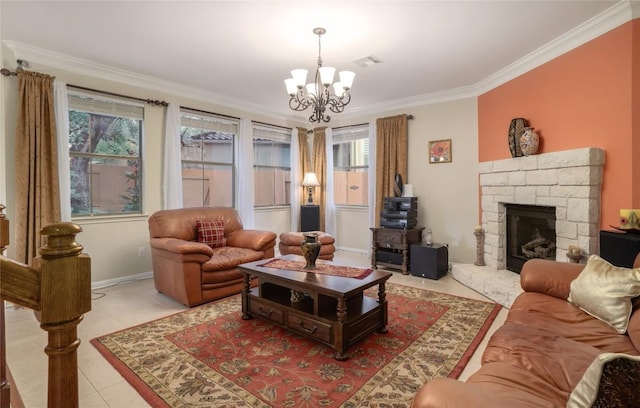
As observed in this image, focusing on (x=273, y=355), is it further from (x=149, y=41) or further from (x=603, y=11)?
(x=603, y=11)

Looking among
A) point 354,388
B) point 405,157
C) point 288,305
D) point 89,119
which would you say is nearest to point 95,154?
point 89,119

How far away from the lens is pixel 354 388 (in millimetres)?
1860

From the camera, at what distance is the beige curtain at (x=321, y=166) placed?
602 centimetres

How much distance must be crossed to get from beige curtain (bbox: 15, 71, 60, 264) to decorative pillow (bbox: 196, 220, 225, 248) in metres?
1.42

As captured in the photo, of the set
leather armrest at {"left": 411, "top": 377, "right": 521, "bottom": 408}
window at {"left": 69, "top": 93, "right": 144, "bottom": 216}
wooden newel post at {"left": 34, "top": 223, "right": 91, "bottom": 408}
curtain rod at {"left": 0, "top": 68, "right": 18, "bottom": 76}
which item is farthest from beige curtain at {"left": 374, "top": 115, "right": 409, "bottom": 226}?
wooden newel post at {"left": 34, "top": 223, "right": 91, "bottom": 408}

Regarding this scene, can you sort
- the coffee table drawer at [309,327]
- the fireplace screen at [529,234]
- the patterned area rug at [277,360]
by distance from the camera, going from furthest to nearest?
1. the fireplace screen at [529,234]
2. the coffee table drawer at [309,327]
3. the patterned area rug at [277,360]

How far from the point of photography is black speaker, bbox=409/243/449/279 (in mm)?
4105

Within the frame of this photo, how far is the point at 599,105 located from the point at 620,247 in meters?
1.28

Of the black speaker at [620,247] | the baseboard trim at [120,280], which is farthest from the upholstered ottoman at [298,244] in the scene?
the black speaker at [620,247]

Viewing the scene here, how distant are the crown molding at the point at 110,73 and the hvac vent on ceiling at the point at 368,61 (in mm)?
2259

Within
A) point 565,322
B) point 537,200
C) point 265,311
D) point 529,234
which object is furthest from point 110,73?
point 529,234

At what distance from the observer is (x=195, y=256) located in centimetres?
311

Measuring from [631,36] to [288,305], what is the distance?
11.4ft

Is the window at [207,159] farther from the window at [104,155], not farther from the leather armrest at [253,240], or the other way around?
the leather armrest at [253,240]
